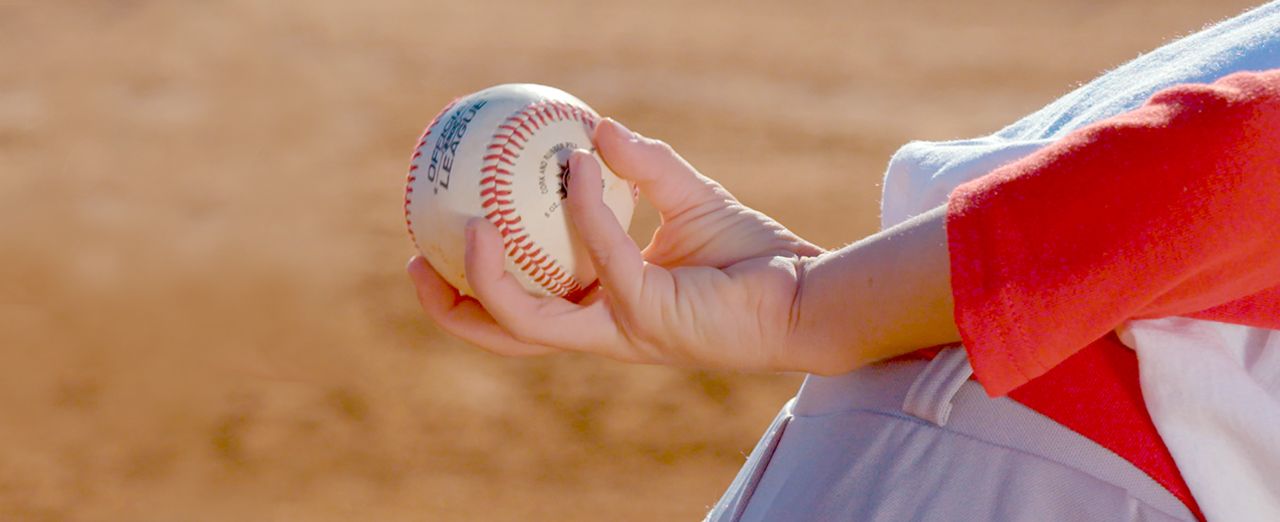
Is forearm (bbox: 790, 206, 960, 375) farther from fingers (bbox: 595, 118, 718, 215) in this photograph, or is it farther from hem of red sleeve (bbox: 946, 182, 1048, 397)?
fingers (bbox: 595, 118, 718, 215)

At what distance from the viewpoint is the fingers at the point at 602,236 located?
45.6 inches

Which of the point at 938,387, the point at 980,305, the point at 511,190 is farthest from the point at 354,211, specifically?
the point at 980,305

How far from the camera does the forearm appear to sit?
102cm

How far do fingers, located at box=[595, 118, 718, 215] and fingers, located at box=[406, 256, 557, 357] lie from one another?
22 centimetres

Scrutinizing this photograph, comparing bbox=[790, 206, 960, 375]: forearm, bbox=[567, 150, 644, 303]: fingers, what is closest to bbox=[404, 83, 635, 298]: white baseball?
bbox=[567, 150, 644, 303]: fingers

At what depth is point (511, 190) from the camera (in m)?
1.43

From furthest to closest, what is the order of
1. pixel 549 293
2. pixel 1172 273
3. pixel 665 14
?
Answer: pixel 665 14 → pixel 549 293 → pixel 1172 273

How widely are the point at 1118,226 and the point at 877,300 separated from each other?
219 millimetres

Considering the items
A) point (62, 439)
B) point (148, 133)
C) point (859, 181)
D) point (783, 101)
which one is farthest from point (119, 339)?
point (783, 101)

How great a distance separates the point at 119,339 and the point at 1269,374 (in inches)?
161

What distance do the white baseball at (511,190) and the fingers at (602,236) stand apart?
173mm

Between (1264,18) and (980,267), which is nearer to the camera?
(980,267)

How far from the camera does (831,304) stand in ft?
3.59

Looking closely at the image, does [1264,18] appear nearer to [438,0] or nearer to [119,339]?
[119,339]
